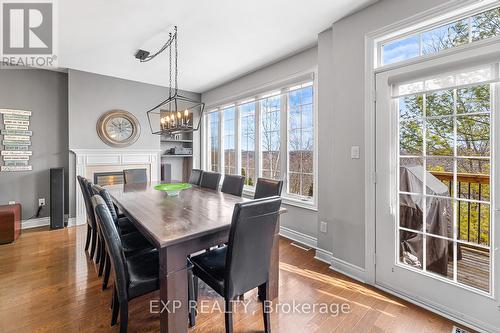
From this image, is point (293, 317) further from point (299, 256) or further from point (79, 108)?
point (79, 108)

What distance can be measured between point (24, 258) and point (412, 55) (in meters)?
4.66

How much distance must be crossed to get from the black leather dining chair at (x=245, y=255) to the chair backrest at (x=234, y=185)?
1.30 meters

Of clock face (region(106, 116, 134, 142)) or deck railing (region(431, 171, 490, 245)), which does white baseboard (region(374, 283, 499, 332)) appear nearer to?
deck railing (region(431, 171, 490, 245))

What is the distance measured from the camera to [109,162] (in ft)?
14.5

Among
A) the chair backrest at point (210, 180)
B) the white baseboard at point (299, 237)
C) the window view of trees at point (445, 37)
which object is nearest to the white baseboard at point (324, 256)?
the white baseboard at point (299, 237)

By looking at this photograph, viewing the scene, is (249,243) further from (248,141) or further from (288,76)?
(248,141)

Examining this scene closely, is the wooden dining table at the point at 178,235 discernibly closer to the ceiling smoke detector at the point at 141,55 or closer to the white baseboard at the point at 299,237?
the white baseboard at the point at 299,237

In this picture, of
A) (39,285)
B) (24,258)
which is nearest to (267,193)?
(39,285)

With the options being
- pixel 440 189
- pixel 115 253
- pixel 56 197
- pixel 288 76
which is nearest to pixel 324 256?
pixel 440 189

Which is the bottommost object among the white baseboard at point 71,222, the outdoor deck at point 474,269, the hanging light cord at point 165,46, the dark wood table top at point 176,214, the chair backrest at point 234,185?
the white baseboard at point 71,222

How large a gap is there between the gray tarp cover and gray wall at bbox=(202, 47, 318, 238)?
1.15m

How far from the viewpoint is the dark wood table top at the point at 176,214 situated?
1441 mm

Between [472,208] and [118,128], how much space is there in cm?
516

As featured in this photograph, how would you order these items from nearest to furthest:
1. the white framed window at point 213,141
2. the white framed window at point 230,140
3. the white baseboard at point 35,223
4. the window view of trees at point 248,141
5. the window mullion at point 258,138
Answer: the white baseboard at point 35,223, the window mullion at point 258,138, the window view of trees at point 248,141, the white framed window at point 230,140, the white framed window at point 213,141
